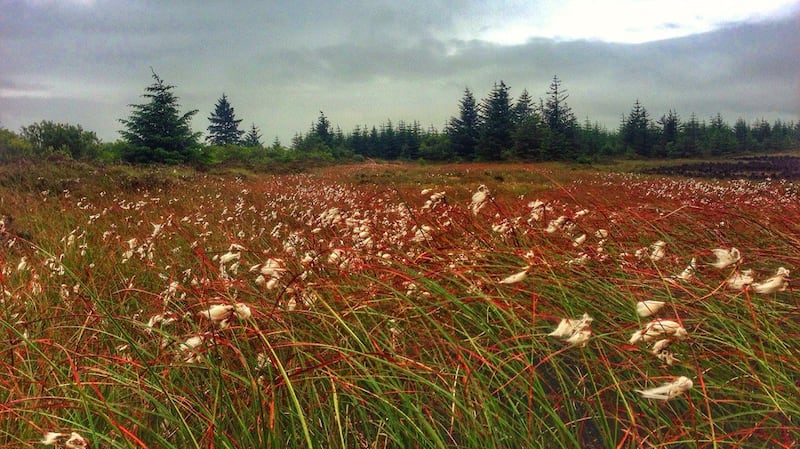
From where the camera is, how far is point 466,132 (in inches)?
1098

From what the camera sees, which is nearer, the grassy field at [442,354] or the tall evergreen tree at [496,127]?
the grassy field at [442,354]

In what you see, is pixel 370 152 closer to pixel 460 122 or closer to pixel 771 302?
pixel 460 122

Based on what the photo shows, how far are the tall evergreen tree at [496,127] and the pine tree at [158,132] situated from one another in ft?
43.6

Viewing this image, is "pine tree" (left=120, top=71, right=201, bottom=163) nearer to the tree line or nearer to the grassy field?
the tree line

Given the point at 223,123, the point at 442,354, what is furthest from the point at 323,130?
the point at 442,354

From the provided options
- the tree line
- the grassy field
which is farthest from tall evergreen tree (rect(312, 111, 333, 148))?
the grassy field

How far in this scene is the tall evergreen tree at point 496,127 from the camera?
74.0ft

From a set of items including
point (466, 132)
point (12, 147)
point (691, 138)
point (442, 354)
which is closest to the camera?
point (442, 354)

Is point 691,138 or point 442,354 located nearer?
point 442,354

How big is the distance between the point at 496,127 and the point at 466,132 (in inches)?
179

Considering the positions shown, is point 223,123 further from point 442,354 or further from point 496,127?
point 442,354

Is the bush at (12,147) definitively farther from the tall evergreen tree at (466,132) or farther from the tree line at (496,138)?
the tall evergreen tree at (466,132)

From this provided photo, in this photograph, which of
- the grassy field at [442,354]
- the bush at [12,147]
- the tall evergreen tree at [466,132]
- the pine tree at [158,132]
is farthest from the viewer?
the tall evergreen tree at [466,132]

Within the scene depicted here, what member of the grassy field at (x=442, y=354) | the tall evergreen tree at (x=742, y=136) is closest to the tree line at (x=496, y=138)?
the tall evergreen tree at (x=742, y=136)
